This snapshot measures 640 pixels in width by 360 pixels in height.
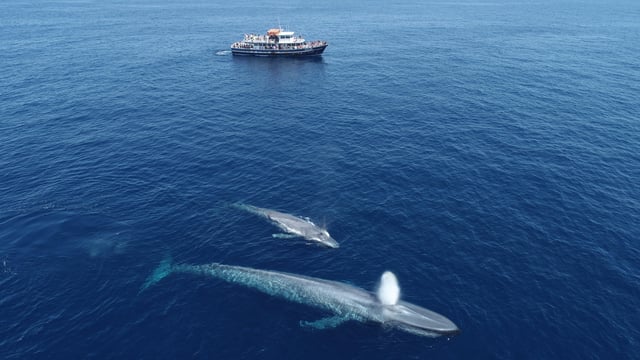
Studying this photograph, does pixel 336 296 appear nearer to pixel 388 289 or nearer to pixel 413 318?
pixel 388 289

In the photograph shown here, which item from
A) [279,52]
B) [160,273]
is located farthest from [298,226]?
[279,52]

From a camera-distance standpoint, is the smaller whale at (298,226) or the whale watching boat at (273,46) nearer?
the smaller whale at (298,226)

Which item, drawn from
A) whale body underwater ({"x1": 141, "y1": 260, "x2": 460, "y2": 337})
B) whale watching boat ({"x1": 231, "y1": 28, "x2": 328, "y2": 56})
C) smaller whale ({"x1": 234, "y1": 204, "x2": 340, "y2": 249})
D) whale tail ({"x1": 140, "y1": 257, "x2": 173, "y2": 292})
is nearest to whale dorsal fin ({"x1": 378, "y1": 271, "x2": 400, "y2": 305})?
whale body underwater ({"x1": 141, "y1": 260, "x2": 460, "y2": 337})

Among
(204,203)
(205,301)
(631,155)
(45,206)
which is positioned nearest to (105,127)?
(45,206)

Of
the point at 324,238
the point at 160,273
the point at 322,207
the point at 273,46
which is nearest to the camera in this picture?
the point at 160,273

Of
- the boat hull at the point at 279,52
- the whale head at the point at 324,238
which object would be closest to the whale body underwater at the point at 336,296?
the whale head at the point at 324,238

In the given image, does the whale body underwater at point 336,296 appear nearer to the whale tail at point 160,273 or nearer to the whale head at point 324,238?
the whale tail at point 160,273

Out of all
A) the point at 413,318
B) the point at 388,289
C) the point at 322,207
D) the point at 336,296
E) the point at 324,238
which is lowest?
the point at 388,289

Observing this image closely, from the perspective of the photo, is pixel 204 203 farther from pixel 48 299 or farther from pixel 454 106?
pixel 454 106
